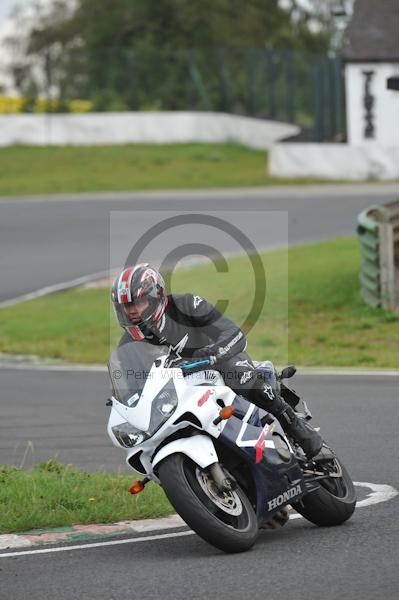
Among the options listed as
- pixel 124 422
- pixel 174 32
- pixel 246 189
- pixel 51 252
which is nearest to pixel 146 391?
pixel 124 422

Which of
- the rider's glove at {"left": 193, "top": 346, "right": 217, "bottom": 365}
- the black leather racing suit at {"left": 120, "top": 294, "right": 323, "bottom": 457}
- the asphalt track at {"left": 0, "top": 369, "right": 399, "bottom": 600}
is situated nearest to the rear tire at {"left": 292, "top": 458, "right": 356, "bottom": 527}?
the asphalt track at {"left": 0, "top": 369, "right": 399, "bottom": 600}

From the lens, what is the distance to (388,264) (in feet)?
62.2

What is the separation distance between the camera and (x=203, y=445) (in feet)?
23.8

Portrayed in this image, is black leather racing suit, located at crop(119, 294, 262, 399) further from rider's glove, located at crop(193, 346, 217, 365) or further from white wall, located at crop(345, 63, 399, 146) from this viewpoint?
white wall, located at crop(345, 63, 399, 146)

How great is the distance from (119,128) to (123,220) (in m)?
21.6

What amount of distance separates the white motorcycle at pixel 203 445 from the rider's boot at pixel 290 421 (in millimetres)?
132

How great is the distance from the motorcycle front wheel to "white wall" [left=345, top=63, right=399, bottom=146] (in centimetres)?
3764

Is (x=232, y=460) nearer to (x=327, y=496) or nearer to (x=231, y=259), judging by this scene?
(x=327, y=496)

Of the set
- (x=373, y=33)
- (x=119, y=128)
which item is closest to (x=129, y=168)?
(x=119, y=128)

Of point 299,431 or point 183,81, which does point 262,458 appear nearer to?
point 299,431

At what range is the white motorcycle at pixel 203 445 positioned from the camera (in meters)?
7.18

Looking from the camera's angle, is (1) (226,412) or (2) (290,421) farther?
(2) (290,421)

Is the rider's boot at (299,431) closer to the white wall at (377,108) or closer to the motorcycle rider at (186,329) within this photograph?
the motorcycle rider at (186,329)

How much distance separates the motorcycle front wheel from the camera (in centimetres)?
706
